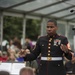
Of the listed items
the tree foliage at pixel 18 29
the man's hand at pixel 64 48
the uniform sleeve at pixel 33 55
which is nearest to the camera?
the man's hand at pixel 64 48

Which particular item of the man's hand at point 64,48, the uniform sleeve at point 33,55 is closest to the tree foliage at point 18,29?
the uniform sleeve at point 33,55

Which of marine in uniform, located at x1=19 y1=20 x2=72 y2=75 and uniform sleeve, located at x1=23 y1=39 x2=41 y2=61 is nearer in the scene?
marine in uniform, located at x1=19 y1=20 x2=72 y2=75

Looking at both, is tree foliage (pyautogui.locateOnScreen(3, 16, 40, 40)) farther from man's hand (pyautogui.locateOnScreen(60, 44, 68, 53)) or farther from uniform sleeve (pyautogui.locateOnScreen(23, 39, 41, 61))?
man's hand (pyautogui.locateOnScreen(60, 44, 68, 53))

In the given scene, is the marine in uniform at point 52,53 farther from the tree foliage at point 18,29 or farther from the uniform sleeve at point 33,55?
the tree foliage at point 18,29

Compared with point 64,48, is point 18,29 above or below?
above

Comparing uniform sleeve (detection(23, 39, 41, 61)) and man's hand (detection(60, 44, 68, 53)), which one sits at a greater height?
man's hand (detection(60, 44, 68, 53))

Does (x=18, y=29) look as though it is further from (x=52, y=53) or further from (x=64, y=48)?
(x=64, y=48)

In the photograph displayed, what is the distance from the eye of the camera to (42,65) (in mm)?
4191

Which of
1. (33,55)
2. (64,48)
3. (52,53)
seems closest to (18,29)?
(33,55)

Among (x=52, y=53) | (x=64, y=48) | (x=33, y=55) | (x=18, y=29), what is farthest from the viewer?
(x=18, y=29)

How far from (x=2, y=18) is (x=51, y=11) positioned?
1.93 m

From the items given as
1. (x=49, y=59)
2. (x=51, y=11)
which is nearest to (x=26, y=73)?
(x=49, y=59)

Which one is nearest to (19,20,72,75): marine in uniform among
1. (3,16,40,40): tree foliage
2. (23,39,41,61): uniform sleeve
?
(23,39,41,61): uniform sleeve

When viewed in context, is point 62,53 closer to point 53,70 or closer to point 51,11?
point 53,70
